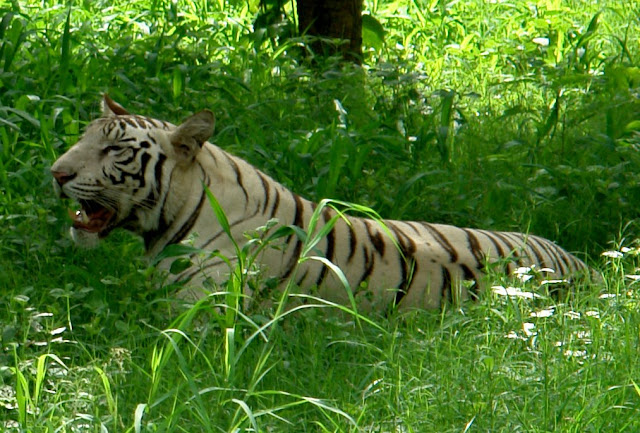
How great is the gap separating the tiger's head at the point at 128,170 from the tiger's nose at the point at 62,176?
0.02 meters

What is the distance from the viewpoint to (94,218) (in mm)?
4586

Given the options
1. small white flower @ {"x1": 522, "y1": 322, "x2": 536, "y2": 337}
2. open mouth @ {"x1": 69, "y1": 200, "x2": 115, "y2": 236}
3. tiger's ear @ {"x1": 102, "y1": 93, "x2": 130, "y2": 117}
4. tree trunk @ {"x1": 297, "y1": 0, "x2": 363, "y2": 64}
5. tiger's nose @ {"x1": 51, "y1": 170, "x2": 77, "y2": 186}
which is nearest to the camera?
small white flower @ {"x1": 522, "y1": 322, "x2": 536, "y2": 337}

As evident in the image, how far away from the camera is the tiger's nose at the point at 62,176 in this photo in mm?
4445

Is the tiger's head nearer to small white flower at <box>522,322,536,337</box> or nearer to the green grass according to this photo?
the green grass

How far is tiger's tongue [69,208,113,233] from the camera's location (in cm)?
457

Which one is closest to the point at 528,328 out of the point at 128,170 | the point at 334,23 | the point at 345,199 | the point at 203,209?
the point at 203,209

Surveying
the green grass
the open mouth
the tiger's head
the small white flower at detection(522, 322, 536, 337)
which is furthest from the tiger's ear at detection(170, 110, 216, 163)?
the small white flower at detection(522, 322, 536, 337)

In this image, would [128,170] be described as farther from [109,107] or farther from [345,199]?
[345,199]

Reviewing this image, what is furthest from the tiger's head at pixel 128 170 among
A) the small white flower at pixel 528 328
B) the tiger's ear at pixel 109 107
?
the small white flower at pixel 528 328

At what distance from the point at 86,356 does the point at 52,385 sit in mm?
456

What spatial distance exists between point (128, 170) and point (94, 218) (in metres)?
0.23

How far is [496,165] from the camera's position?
6145 mm

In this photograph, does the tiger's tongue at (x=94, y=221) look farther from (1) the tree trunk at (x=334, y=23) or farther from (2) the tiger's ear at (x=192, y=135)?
(1) the tree trunk at (x=334, y=23)

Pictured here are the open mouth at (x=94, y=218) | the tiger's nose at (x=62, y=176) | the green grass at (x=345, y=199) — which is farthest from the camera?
the open mouth at (x=94, y=218)
